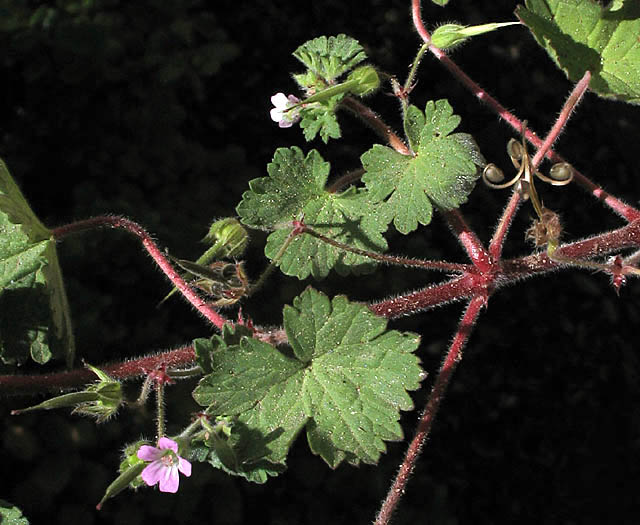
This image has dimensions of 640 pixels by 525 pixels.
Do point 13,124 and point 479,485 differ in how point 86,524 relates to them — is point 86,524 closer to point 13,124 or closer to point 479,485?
point 13,124

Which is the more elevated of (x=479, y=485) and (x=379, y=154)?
(x=379, y=154)

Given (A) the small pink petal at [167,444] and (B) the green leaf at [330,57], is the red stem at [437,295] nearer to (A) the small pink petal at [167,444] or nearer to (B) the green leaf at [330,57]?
(A) the small pink petal at [167,444]

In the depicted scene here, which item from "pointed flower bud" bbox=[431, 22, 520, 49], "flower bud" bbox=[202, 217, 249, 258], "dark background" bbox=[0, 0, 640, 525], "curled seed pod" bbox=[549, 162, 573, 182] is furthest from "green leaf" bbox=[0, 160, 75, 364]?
"curled seed pod" bbox=[549, 162, 573, 182]

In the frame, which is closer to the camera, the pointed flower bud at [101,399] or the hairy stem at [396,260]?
the pointed flower bud at [101,399]

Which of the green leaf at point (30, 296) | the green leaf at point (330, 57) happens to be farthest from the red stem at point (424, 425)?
the green leaf at point (30, 296)

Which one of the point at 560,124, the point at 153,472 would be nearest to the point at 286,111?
the point at 560,124

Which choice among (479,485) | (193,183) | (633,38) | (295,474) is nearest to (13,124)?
(193,183)

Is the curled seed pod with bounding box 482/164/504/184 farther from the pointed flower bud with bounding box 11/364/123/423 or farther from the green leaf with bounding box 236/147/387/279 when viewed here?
the pointed flower bud with bounding box 11/364/123/423
